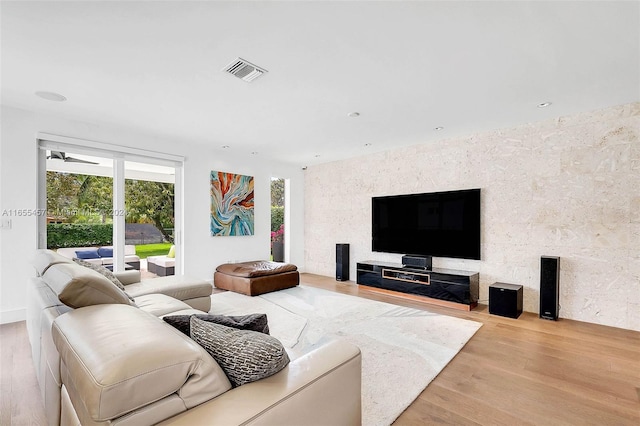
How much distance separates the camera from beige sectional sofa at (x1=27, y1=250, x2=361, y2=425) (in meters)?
0.88

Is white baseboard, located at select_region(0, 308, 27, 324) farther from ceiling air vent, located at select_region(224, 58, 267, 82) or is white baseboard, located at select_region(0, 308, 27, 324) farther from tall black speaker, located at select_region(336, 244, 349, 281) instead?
tall black speaker, located at select_region(336, 244, 349, 281)

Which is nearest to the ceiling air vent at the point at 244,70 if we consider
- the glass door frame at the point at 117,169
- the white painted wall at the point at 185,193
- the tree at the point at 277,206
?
the white painted wall at the point at 185,193

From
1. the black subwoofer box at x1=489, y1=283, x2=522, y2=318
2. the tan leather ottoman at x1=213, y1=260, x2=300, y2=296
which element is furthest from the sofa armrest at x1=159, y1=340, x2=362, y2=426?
the tan leather ottoman at x1=213, y1=260, x2=300, y2=296

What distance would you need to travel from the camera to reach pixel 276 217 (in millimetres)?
7844

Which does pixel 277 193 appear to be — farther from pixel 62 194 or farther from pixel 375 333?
pixel 375 333

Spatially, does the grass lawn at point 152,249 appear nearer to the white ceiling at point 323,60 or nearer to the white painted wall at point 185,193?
the white painted wall at point 185,193

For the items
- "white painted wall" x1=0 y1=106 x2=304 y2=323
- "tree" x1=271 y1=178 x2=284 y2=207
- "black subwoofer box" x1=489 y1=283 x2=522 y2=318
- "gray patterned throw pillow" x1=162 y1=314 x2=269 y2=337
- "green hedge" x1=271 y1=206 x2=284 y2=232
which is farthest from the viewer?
"tree" x1=271 y1=178 x2=284 y2=207

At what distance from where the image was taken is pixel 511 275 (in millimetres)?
4117

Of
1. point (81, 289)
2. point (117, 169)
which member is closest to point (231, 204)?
point (117, 169)

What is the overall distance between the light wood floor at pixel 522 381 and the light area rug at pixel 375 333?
0.41ft

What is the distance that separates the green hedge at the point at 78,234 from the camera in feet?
12.9

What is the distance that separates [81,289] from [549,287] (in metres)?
4.47

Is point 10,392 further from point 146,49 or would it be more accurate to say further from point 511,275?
point 511,275

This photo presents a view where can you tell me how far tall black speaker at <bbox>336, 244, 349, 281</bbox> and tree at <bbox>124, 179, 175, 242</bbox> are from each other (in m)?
3.02
